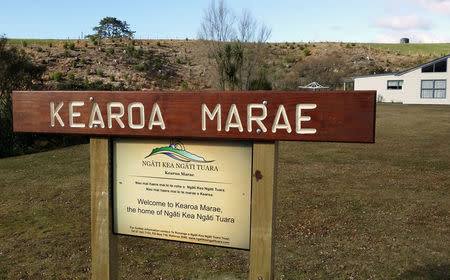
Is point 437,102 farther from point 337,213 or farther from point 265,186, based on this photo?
point 265,186

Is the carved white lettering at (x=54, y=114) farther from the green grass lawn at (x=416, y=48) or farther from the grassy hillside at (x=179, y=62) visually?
the green grass lawn at (x=416, y=48)

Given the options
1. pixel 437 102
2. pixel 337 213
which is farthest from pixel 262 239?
pixel 437 102

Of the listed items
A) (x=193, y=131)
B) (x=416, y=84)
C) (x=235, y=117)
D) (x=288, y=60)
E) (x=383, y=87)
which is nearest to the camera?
(x=235, y=117)

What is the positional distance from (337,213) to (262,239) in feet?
15.0

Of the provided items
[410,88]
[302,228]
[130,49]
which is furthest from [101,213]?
[130,49]

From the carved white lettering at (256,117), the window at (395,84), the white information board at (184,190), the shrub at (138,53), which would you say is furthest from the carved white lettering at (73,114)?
the shrub at (138,53)

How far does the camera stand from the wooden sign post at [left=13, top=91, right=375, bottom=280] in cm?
237

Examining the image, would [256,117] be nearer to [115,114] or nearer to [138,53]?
[115,114]

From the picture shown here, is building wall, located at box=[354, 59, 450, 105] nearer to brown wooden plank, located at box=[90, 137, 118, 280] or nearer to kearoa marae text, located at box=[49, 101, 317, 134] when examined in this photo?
kearoa marae text, located at box=[49, 101, 317, 134]

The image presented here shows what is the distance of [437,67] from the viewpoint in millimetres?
38531

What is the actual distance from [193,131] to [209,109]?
0.18m

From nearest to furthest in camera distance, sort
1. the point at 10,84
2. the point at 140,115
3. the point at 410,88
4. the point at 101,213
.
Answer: the point at 140,115, the point at 101,213, the point at 10,84, the point at 410,88

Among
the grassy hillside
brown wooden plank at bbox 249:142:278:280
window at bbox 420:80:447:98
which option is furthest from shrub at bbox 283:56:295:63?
brown wooden plank at bbox 249:142:278:280

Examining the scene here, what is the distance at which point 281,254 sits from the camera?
5188mm
